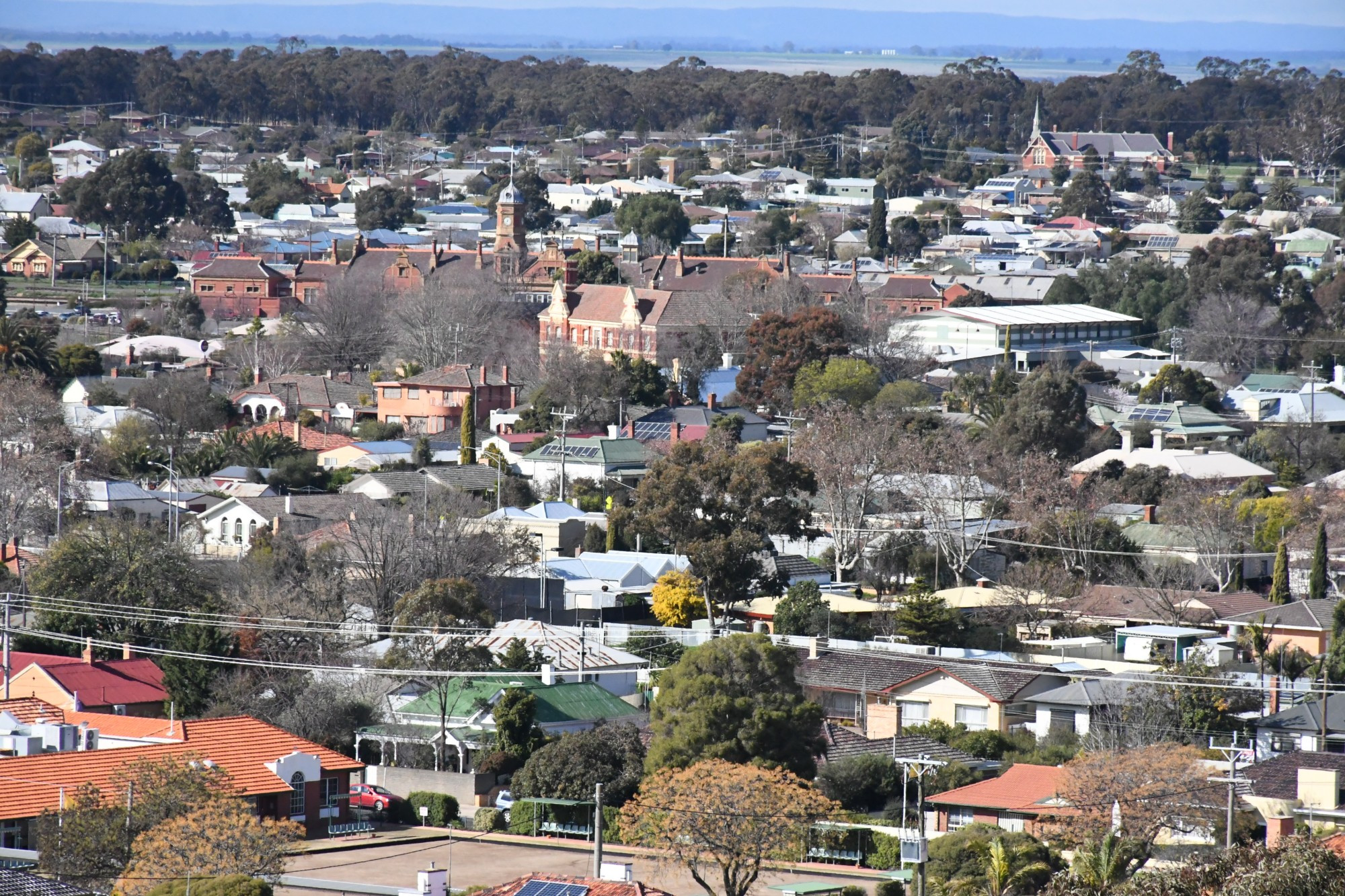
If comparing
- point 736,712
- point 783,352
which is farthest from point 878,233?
point 736,712

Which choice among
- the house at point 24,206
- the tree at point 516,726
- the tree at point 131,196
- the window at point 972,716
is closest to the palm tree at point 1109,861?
the window at point 972,716

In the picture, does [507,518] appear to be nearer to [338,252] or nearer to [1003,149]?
[338,252]

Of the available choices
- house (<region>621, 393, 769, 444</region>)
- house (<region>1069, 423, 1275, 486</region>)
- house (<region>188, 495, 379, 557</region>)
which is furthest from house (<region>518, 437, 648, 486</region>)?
house (<region>1069, 423, 1275, 486</region>)

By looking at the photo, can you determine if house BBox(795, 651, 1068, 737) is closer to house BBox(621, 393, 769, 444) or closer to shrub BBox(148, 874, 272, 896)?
shrub BBox(148, 874, 272, 896)

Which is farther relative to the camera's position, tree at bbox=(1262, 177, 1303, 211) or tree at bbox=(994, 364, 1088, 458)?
tree at bbox=(1262, 177, 1303, 211)

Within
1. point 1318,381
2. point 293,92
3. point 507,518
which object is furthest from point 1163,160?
point 507,518

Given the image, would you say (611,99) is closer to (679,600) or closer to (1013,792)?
(679,600)
